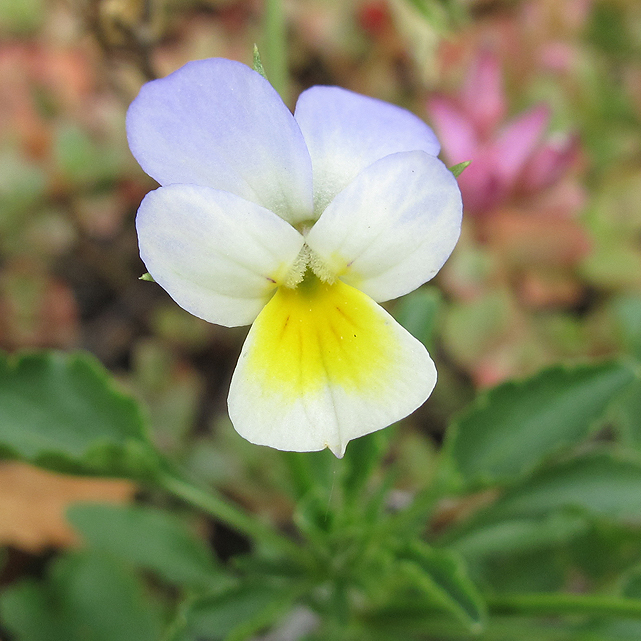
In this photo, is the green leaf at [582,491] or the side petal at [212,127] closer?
the side petal at [212,127]

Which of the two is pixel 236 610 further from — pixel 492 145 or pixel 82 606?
pixel 492 145

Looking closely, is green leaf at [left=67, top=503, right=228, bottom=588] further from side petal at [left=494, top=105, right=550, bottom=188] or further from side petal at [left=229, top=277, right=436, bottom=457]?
side petal at [left=494, top=105, right=550, bottom=188]

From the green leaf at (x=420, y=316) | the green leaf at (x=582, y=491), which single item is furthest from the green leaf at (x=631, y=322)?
the green leaf at (x=420, y=316)

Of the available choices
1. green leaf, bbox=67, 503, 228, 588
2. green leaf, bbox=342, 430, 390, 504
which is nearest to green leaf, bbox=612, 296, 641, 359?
green leaf, bbox=342, 430, 390, 504

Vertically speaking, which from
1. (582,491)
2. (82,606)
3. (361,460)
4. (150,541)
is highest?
(361,460)

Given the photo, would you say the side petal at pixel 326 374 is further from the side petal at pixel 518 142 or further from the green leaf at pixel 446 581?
the side petal at pixel 518 142

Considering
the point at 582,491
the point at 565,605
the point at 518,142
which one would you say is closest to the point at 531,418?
the point at 582,491

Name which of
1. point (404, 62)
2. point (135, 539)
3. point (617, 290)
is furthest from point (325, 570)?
point (404, 62)
